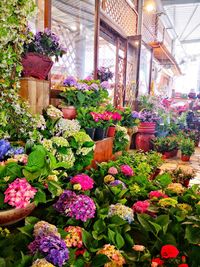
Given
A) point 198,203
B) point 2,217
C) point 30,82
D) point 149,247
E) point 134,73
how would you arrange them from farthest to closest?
point 134,73, point 30,82, point 198,203, point 149,247, point 2,217

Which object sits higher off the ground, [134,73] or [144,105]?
[134,73]

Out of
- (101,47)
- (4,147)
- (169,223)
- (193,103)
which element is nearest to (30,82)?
(4,147)

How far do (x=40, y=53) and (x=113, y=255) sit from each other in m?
1.74

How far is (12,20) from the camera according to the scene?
1.52 meters

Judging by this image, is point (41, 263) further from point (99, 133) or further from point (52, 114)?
point (99, 133)

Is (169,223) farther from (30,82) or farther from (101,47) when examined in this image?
(101,47)

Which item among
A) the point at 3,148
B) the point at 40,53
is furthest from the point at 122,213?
the point at 40,53

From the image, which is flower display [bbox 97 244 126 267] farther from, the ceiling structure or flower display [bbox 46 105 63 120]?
the ceiling structure

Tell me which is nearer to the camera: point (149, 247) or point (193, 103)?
point (149, 247)

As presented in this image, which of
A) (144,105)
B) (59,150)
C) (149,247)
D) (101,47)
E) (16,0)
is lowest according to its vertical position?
(149,247)

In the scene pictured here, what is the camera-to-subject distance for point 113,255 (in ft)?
3.56

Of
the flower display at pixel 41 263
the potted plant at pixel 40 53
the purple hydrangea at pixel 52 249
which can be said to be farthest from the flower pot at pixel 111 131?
the flower display at pixel 41 263

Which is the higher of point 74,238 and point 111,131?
point 111,131

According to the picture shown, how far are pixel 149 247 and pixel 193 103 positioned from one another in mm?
8097
